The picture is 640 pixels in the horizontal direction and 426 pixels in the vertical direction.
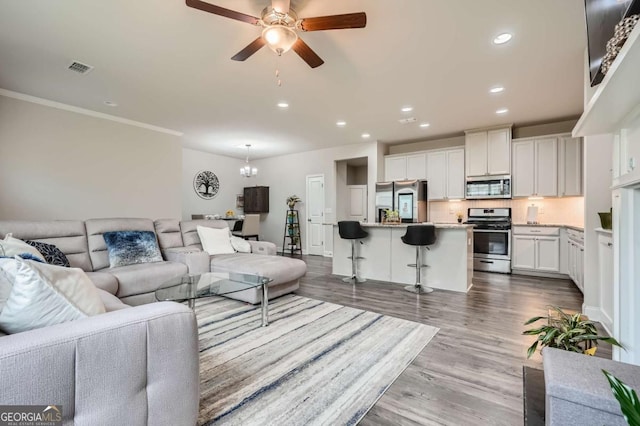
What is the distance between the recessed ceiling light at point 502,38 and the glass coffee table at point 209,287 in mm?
3129

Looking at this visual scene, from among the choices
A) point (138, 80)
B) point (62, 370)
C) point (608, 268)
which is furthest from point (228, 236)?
point (608, 268)

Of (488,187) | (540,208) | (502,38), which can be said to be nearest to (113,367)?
(502,38)

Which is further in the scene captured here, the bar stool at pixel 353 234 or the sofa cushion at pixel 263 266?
the bar stool at pixel 353 234

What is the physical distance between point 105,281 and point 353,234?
309cm

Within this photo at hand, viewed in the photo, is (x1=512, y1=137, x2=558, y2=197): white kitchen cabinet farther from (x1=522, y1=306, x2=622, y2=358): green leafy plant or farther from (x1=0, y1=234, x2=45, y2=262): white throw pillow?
(x1=0, y1=234, x2=45, y2=262): white throw pillow

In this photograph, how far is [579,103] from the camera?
4.31 metres

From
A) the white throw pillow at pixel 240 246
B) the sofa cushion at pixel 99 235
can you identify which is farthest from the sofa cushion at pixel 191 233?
the sofa cushion at pixel 99 235

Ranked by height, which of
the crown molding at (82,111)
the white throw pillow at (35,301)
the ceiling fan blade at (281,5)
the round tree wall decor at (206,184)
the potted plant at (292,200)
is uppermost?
the crown molding at (82,111)

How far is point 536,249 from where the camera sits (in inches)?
198

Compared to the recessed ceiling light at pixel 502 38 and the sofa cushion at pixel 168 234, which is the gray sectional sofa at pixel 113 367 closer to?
the sofa cushion at pixel 168 234

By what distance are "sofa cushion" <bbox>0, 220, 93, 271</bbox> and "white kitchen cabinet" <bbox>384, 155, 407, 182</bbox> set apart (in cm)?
565

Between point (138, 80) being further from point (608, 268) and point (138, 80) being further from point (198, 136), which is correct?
point (608, 268)

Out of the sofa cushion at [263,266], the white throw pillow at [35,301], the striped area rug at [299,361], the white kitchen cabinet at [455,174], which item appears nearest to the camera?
the white throw pillow at [35,301]

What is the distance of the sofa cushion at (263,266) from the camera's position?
344 cm
